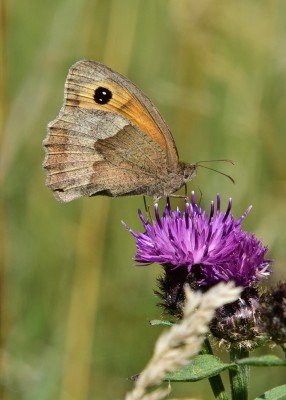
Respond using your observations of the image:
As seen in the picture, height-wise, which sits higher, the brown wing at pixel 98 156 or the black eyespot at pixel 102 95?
the black eyespot at pixel 102 95

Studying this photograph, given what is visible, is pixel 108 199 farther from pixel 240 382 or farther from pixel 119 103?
pixel 240 382

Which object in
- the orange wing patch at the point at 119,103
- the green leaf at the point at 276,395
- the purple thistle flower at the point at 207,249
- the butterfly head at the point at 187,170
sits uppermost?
the orange wing patch at the point at 119,103

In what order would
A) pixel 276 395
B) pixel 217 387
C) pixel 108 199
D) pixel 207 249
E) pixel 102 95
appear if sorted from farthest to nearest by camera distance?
pixel 108 199 → pixel 102 95 → pixel 207 249 → pixel 217 387 → pixel 276 395

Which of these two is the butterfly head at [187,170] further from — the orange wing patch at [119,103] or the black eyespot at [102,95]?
the black eyespot at [102,95]

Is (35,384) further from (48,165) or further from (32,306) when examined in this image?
(48,165)

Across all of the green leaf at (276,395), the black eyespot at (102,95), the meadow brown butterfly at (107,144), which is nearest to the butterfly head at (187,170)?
the meadow brown butterfly at (107,144)

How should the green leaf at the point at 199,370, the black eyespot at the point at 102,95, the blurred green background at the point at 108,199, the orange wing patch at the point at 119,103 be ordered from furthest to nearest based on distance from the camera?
the blurred green background at the point at 108,199, the black eyespot at the point at 102,95, the orange wing patch at the point at 119,103, the green leaf at the point at 199,370

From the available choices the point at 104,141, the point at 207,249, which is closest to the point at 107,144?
the point at 104,141

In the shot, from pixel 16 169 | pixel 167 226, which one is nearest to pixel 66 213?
pixel 16 169
